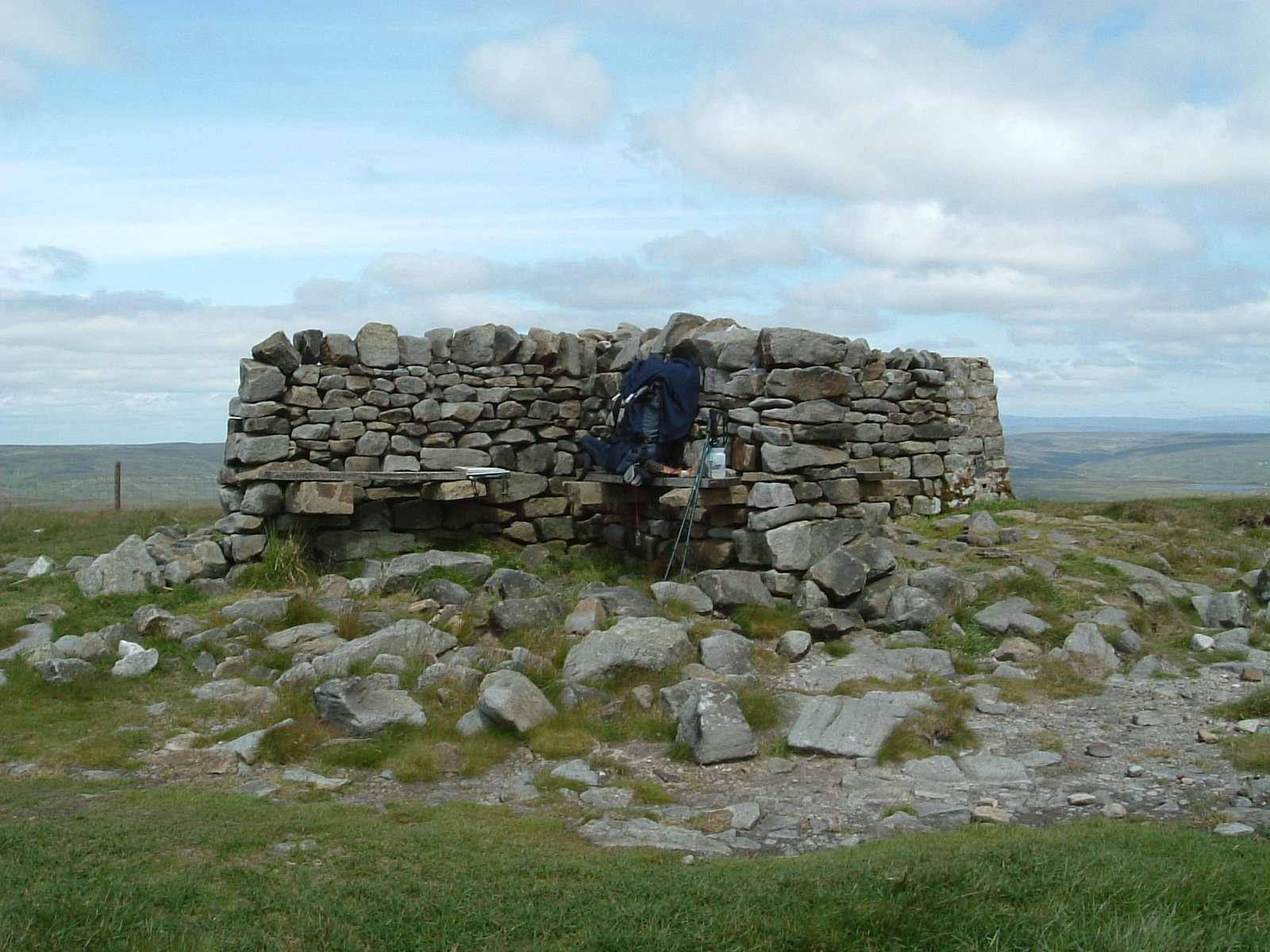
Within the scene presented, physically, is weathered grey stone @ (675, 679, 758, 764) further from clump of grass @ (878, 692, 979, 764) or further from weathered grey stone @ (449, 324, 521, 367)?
weathered grey stone @ (449, 324, 521, 367)

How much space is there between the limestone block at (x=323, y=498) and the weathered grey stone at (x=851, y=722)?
21.3 feet

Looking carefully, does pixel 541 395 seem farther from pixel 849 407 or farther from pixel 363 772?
pixel 363 772

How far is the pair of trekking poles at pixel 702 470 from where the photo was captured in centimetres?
1117

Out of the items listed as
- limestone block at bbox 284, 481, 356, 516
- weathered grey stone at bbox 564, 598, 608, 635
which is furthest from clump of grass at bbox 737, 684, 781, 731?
limestone block at bbox 284, 481, 356, 516

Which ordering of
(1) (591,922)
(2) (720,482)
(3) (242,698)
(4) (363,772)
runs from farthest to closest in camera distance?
(2) (720,482) < (3) (242,698) < (4) (363,772) < (1) (591,922)

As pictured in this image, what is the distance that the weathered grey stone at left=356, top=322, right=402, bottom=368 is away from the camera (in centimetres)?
1325

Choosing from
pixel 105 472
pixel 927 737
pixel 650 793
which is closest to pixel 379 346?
pixel 650 793

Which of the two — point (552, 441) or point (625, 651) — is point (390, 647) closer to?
point (625, 651)

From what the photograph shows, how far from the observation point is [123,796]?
6262 mm

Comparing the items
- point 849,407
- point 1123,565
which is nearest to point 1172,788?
point 1123,565

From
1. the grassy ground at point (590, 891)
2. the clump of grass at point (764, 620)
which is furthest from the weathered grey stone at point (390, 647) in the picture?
the grassy ground at point (590, 891)

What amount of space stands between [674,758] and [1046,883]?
314 centimetres

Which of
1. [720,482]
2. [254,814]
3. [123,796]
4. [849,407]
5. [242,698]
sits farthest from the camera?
[849,407]

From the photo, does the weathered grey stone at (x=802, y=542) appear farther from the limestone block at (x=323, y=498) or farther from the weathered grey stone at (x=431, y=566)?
the limestone block at (x=323, y=498)
